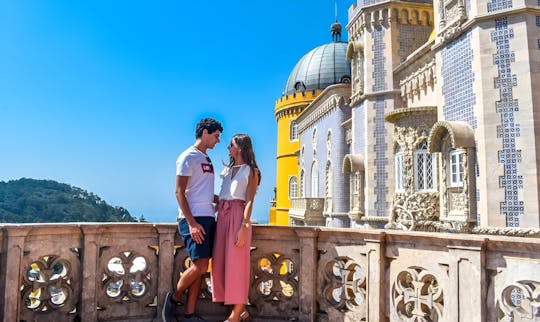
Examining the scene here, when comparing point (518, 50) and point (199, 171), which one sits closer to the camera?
point (199, 171)

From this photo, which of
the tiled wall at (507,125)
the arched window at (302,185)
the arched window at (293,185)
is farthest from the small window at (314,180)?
the tiled wall at (507,125)

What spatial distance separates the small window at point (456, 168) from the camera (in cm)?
1210

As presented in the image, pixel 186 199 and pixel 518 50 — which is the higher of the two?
pixel 518 50

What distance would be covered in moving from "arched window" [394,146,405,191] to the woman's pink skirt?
12.9m

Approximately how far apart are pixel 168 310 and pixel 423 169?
1273cm

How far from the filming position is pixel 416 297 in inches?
148

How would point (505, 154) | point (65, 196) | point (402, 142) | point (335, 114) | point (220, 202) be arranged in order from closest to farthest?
point (220, 202), point (505, 154), point (402, 142), point (335, 114), point (65, 196)

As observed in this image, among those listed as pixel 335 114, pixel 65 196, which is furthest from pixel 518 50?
pixel 65 196

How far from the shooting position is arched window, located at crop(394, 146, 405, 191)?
52.9ft

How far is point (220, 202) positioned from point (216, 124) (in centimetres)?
83

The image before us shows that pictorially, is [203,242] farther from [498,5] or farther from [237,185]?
[498,5]

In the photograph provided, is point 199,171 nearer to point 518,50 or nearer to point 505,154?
point 505,154

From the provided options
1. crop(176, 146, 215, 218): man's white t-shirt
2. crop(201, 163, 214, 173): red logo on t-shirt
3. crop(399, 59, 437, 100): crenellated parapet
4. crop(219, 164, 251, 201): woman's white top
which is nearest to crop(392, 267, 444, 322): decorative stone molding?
crop(219, 164, 251, 201): woman's white top

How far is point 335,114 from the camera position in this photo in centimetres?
2647
